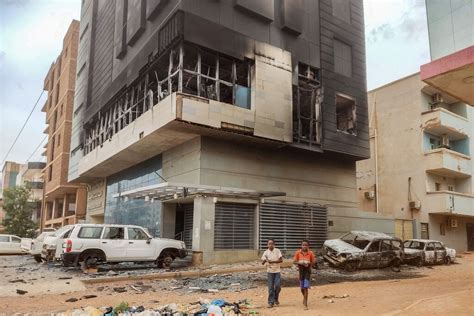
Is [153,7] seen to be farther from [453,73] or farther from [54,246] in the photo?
[453,73]

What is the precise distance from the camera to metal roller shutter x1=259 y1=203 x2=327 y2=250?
2064 cm

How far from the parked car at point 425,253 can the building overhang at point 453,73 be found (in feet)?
40.0

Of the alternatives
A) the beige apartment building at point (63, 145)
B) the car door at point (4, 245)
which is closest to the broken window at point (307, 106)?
the car door at point (4, 245)

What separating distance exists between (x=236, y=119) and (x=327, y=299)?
33.2 feet

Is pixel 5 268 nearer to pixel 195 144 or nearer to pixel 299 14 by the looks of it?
pixel 195 144

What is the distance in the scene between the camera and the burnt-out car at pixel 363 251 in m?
17.7

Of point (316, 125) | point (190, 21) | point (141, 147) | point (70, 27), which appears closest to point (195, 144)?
point (141, 147)

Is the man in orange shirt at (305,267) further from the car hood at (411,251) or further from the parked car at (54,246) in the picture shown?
the car hood at (411,251)

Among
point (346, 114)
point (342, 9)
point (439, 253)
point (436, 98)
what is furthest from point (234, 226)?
point (436, 98)

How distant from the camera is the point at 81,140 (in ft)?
108

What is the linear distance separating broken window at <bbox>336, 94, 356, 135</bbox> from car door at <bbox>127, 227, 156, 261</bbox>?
555 inches

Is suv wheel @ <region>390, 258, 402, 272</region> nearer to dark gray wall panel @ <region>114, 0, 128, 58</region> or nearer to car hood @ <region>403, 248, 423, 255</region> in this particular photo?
car hood @ <region>403, 248, 423, 255</region>

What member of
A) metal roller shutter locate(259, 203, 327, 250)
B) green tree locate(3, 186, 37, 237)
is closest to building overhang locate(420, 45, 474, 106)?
metal roller shutter locate(259, 203, 327, 250)

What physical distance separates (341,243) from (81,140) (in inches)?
902
